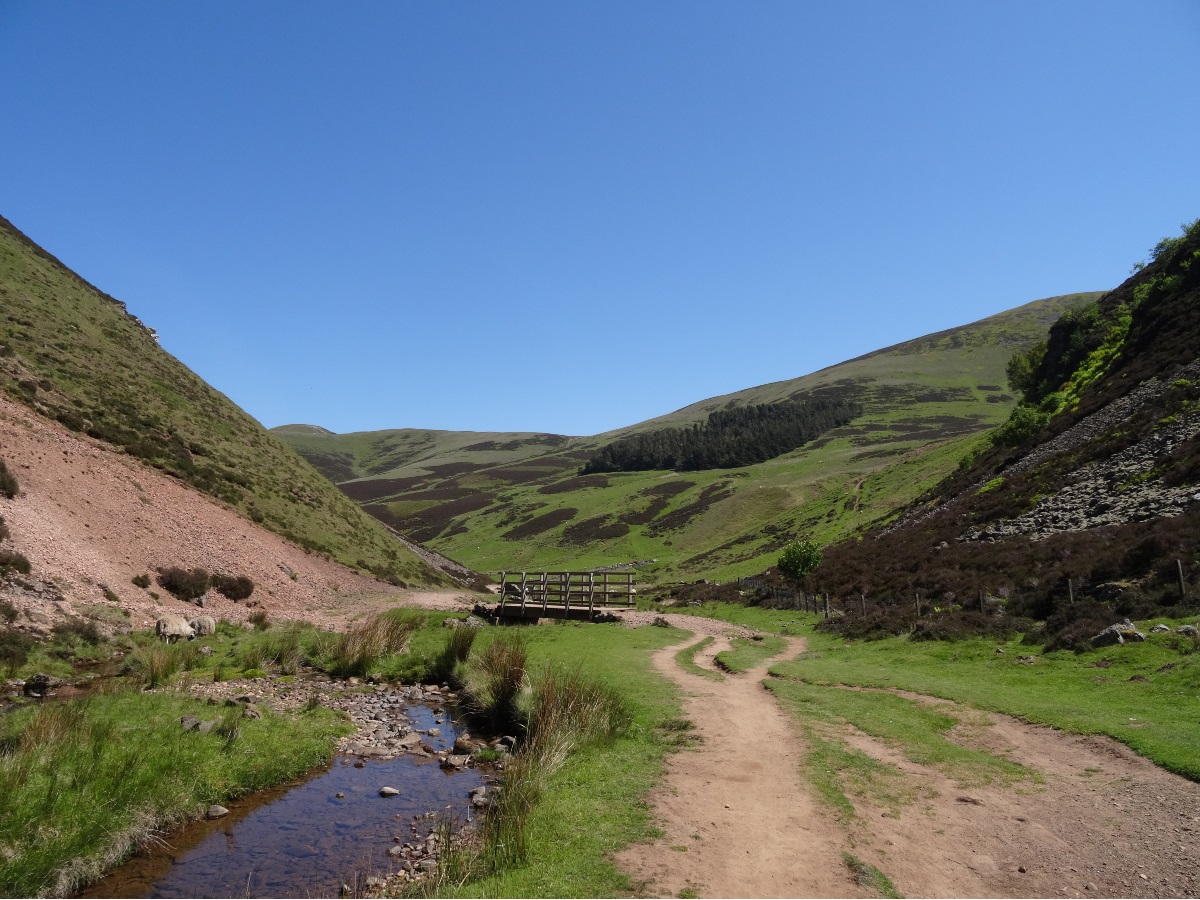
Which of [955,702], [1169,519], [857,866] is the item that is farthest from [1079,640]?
[857,866]

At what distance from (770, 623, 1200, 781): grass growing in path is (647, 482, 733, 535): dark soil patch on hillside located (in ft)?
295

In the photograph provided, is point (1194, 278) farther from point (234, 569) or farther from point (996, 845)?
point (234, 569)

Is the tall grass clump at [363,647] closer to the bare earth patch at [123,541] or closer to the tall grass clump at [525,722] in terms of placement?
the tall grass clump at [525,722]

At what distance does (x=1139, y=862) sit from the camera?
26.1ft

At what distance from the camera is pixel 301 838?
10844mm

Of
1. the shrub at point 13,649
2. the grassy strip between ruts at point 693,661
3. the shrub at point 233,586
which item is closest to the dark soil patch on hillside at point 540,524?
the shrub at point 233,586

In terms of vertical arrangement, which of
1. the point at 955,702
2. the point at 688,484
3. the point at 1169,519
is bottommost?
the point at 955,702

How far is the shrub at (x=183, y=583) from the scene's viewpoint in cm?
3203

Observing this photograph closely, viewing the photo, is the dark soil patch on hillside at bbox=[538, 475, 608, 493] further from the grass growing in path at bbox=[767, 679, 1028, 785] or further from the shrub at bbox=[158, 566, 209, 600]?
the grass growing in path at bbox=[767, 679, 1028, 785]

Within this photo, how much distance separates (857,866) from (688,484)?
141m

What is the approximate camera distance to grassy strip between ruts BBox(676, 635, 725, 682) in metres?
20.9

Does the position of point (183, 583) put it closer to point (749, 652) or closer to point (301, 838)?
point (301, 838)

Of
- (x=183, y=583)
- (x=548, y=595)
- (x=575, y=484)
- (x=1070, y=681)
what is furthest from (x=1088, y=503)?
(x=575, y=484)

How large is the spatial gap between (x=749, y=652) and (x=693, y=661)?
146 inches
